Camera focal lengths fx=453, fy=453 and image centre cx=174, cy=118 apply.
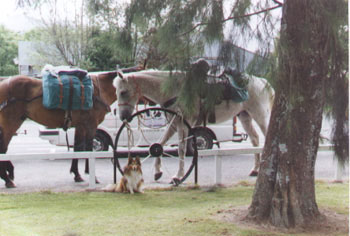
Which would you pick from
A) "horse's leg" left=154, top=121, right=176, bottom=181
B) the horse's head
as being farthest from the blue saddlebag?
"horse's leg" left=154, top=121, right=176, bottom=181

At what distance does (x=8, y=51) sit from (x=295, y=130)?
118ft

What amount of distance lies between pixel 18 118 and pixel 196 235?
3.90 m

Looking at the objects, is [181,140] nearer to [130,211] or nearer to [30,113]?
[130,211]

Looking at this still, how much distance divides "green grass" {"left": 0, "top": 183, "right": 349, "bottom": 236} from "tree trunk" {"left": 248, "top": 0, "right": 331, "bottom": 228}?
511 millimetres

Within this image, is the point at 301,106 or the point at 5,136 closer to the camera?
the point at 301,106

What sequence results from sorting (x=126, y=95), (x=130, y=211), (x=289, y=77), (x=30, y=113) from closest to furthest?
(x=289, y=77)
(x=130, y=211)
(x=126, y=95)
(x=30, y=113)

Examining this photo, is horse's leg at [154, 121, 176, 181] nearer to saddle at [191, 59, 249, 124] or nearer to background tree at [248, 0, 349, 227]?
saddle at [191, 59, 249, 124]

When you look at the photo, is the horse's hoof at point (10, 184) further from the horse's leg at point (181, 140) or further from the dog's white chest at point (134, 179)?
the horse's leg at point (181, 140)

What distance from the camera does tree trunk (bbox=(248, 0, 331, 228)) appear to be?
4.21 m

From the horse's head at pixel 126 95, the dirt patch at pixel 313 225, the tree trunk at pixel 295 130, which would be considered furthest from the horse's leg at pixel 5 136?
the tree trunk at pixel 295 130

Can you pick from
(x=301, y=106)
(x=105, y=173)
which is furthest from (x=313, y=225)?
(x=105, y=173)

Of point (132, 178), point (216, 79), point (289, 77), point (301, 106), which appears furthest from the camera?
point (132, 178)

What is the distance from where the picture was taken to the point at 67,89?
6934mm

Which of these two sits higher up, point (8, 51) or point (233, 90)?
point (8, 51)
